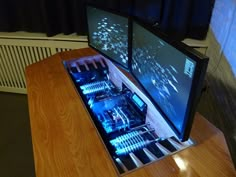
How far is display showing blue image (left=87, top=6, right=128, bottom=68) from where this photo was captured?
3.67ft

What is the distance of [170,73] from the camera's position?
772mm

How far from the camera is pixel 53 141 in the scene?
911 mm

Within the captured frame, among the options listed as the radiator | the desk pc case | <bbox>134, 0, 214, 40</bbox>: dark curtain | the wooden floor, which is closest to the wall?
the wooden floor

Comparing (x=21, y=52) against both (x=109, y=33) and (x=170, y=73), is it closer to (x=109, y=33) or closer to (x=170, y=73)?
(x=109, y=33)

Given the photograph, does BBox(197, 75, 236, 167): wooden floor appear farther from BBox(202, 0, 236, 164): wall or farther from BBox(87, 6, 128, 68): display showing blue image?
BBox(87, 6, 128, 68): display showing blue image

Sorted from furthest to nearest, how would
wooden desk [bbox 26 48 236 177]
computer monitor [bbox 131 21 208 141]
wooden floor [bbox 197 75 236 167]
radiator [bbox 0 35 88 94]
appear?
radiator [bbox 0 35 88 94]
wooden floor [bbox 197 75 236 167]
wooden desk [bbox 26 48 236 177]
computer monitor [bbox 131 21 208 141]

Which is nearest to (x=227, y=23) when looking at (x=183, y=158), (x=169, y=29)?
(x=169, y=29)

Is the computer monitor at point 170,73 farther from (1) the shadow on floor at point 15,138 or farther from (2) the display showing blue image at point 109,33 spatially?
(1) the shadow on floor at point 15,138

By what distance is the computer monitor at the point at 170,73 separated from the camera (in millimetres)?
639

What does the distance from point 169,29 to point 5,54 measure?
1600mm

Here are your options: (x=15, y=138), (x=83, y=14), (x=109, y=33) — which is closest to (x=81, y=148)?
(x=109, y=33)

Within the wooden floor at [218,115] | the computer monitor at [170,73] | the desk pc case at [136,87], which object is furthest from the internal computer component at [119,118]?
the wooden floor at [218,115]

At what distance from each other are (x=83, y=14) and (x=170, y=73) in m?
1.21

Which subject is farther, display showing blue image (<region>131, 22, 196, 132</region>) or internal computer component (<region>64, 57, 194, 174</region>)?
internal computer component (<region>64, 57, 194, 174</region>)
